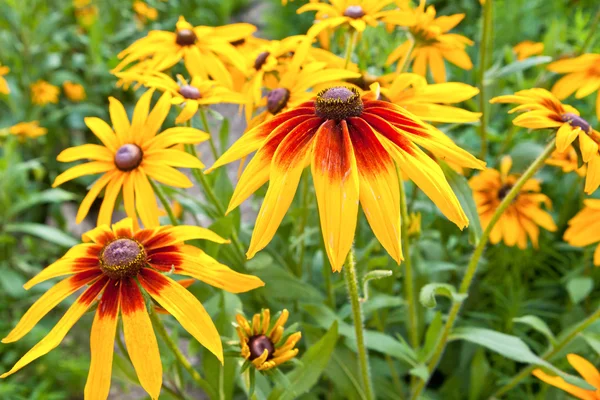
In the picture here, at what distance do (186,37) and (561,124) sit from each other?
0.71 meters

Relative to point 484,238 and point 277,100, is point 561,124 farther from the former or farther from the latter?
point 277,100

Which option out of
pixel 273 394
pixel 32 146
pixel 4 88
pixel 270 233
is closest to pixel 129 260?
pixel 270 233

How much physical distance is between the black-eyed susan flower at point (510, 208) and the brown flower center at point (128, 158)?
30.7 inches

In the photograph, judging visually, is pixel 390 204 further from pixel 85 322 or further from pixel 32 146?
pixel 32 146

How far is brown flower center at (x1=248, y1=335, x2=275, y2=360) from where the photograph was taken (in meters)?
0.77

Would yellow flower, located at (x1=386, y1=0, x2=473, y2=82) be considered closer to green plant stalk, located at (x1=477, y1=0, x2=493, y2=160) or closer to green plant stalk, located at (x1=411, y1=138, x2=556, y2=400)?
green plant stalk, located at (x1=477, y1=0, x2=493, y2=160)

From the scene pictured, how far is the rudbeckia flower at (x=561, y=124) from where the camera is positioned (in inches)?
28.9

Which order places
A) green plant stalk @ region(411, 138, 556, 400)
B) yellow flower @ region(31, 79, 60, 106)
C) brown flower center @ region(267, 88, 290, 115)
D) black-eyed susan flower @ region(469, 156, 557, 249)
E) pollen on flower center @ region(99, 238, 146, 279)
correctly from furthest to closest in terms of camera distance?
yellow flower @ region(31, 79, 60, 106) < black-eyed susan flower @ region(469, 156, 557, 249) < brown flower center @ region(267, 88, 290, 115) < green plant stalk @ region(411, 138, 556, 400) < pollen on flower center @ region(99, 238, 146, 279)

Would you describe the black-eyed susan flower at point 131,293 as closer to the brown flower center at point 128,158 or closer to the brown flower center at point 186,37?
the brown flower center at point 128,158

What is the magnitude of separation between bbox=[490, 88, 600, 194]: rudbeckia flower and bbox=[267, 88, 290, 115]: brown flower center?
0.34m

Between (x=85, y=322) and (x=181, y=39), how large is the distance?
83 centimetres

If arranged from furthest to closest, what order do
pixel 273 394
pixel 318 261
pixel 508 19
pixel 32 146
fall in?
1. pixel 32 146
2. pixel 508 19
3. pixel 318 261
4. pixel 273 394

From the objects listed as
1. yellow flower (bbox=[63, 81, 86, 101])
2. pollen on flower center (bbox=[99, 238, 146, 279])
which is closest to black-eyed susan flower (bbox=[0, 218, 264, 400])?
pollen on flower center (bbox=[99, 238, 146, 279])

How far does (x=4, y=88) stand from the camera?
1577 millimetres
